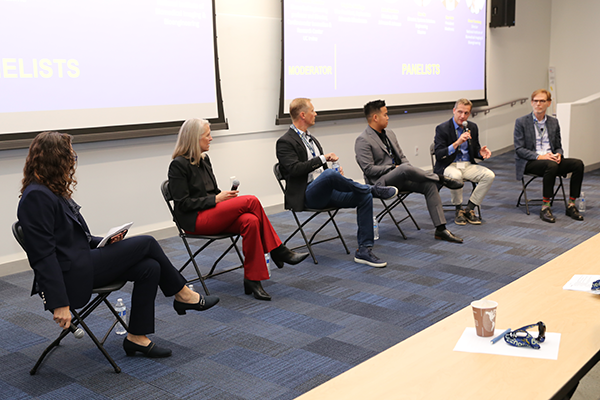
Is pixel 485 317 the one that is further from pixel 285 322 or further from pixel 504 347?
pixel 285 322

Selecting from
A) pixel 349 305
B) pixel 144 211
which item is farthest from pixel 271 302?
pixel 144 211

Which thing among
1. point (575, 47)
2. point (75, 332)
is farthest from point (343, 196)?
point (575, 47)

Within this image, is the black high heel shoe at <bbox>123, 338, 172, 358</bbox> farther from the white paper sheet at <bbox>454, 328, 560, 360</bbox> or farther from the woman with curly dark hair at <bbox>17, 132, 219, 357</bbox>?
the white paper sheet at <bbox>454, 328, 560, 360</bbox>

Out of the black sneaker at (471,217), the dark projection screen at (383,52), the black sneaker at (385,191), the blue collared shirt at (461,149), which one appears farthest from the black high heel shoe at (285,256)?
the dark projection screen at (383,52)

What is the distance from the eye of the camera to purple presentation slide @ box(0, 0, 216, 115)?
4.40 meters

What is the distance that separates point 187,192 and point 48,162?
1.17 meters

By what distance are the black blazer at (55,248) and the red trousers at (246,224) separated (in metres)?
1.05

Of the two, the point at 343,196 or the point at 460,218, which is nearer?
the point at 343,196

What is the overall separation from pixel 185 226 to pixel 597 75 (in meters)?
10.5

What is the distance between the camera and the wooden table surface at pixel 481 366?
53.6 inches

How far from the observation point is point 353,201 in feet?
14.4

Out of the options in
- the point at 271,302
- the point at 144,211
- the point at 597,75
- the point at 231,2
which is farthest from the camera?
the point at 597,75

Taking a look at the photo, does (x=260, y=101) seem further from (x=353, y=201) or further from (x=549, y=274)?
(x=549, y=274)

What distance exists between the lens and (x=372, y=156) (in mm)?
4965
